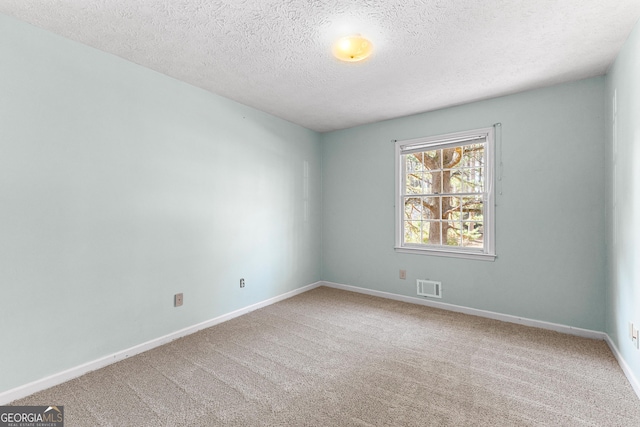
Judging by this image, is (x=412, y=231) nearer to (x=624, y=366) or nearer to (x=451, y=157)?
(x=451, y=157)

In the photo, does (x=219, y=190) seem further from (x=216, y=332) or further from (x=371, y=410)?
(x=371, y=410)

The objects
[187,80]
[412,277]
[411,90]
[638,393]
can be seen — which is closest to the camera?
Answer: [638,393]

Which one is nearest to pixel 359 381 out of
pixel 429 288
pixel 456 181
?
pixel 429 288

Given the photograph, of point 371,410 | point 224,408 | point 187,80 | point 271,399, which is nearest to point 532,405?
point 371,410

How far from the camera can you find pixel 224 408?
5.88ft

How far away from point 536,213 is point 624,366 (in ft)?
4.69

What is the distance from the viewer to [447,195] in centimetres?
363

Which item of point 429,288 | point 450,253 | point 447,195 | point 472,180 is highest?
point 472,180

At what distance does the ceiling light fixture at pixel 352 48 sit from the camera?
211 centimetres

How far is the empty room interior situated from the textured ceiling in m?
0.02

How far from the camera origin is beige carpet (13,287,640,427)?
67.7 inches

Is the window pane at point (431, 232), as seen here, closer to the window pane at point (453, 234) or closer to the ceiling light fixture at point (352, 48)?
the window pane at point (453, 234)

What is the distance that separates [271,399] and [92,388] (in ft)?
4.12
